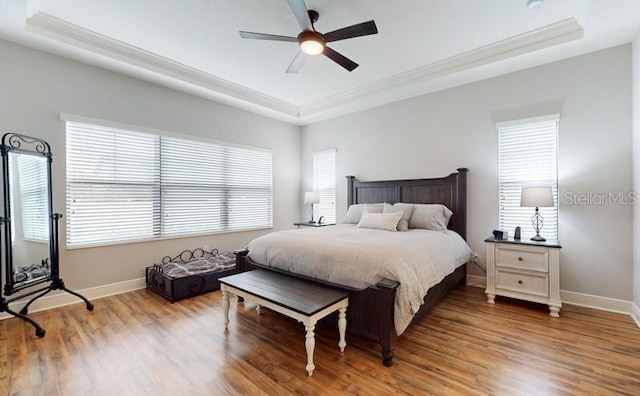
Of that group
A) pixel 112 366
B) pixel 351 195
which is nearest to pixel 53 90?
pixel 112 366

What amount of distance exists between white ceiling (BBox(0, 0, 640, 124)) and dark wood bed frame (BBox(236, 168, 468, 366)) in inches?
56.4

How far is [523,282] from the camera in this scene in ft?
10.0

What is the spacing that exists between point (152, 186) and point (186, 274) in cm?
140

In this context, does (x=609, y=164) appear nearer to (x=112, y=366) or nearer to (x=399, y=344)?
(x=399, y=344)

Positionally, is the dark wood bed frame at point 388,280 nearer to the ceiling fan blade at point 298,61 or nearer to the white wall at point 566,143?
the white wall at point 566,143

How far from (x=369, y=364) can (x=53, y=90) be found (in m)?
4.27

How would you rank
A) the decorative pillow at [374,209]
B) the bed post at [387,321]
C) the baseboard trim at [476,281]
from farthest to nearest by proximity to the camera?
the decorative pillow at [374,209] → the baseboard trim at [476,281] → the bed post at [387,321]

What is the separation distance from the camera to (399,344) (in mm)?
2346

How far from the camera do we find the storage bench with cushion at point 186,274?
335cm

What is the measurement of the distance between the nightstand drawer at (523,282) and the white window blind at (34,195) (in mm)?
4957

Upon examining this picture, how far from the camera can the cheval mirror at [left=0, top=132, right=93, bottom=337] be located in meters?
2.58

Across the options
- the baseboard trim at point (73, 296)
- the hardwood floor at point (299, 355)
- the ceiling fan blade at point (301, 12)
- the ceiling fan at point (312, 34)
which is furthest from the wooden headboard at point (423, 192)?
the baseboard trim at point (73, 296)

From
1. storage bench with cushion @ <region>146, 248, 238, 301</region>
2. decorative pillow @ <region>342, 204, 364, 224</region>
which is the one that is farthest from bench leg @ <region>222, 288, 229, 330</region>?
decorative pillow @ <region>342, 204, 364, 224</region>

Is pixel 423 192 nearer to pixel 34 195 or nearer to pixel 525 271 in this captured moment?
pixel 525 271
